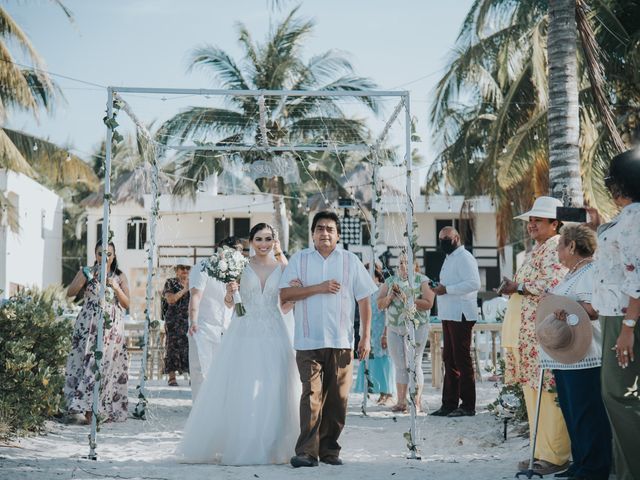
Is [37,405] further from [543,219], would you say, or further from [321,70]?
[321,70]

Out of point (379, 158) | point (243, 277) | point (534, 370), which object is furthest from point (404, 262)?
point (534, 370)

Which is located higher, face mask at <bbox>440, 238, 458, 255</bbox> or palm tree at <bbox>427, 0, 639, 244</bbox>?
palm tree at <bbox>427, 0, 639, 244</bbox>

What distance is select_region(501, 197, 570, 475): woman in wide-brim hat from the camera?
627 cm

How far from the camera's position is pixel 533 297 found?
21.4ft

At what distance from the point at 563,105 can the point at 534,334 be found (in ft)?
14.8

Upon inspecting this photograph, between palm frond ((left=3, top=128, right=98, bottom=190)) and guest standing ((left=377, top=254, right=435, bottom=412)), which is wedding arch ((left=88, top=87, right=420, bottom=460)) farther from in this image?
palm frond ((left=3, top=128, right=98, bottom=190))

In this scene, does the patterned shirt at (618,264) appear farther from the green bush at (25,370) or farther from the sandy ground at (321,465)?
the green bush at (25,370)

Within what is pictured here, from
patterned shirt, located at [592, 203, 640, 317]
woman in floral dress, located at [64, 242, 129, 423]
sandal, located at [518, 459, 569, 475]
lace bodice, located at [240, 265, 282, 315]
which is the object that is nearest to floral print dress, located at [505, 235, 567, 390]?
sandal, located at [518, 459, 569, 475]

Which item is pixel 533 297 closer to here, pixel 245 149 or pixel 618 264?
pixel 618 264

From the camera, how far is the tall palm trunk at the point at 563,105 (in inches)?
388

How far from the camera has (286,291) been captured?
7.07 meters

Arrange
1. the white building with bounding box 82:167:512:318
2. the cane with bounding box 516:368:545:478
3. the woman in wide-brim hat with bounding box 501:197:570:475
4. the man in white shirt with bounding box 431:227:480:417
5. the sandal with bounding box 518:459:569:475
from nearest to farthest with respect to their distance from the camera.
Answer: the cane with bounding box 516:368:545:478 < the sandal with bounding box 518:459:569:475 < the woman in wide-brim hat with bounding box 501:197:570:475 < the man in white shirt with bounding box 431:227:480:417 < the white building with bounding box 82:167:512:318

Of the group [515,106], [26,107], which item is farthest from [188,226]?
[515,106]

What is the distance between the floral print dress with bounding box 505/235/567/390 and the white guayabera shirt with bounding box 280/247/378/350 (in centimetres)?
128
